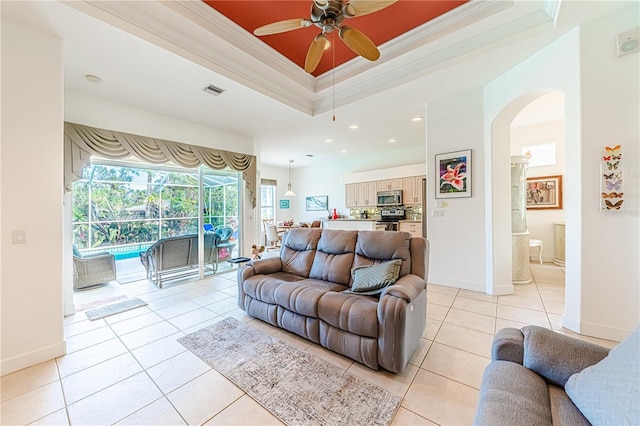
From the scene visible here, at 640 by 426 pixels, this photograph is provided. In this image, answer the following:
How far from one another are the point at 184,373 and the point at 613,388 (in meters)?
2.41

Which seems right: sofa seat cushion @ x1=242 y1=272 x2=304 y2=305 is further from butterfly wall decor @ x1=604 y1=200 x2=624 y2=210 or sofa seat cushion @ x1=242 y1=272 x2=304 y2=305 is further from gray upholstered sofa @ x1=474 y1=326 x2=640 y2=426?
butterfly wall decor @ x1=604 y1=200 x2=624 y2=210

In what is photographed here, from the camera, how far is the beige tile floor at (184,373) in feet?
5.02

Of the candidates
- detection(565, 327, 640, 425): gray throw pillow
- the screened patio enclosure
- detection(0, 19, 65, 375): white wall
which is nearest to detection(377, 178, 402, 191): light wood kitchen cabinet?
the screened patio enclosure

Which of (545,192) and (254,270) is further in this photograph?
(545,192)

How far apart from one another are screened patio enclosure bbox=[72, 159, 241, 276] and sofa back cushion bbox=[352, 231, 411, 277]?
3.30 m

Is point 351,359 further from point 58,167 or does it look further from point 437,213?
point 58,167

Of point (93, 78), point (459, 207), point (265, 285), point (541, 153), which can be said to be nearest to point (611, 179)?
point (459, 207)

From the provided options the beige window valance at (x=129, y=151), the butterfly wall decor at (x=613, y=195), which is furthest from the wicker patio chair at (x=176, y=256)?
the butterfly wall decor at (x=613, y=195)

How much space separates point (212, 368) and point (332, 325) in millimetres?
1017

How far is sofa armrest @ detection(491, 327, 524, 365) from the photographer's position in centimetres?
120

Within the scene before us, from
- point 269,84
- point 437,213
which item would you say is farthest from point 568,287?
point 269,84

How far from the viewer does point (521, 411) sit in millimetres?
872

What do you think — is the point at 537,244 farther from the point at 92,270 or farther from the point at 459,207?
the point at 92,270

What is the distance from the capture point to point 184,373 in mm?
1913
